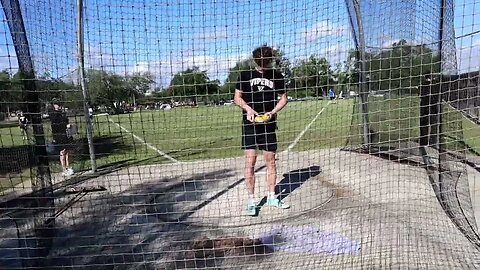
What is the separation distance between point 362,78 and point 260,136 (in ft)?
4.26

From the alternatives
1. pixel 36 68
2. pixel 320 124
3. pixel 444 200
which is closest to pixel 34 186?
pixel 36 68

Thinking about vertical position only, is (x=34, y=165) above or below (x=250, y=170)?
above

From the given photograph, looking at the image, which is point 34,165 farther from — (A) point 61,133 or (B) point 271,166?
(B) point 271,166

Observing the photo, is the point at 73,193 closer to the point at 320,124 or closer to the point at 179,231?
the point at 179,231

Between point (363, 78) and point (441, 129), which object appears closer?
point (441, 129)

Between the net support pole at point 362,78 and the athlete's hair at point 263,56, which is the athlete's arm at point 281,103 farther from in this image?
the net support pole at point 362,78

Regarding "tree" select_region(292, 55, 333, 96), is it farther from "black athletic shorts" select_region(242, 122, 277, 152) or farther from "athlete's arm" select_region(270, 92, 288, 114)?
"black athletic shorts" select_region(242, 122, 277, 152)

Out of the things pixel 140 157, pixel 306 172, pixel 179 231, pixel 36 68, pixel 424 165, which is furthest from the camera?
pixel 140 157

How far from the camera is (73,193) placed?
5.97 meters

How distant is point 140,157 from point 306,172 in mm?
4010

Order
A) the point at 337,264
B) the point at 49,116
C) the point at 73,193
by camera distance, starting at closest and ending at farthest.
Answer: the point at 337,264
the point at 49,116
the point at 73,193

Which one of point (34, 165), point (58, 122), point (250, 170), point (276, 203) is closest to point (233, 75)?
point (250, 170)

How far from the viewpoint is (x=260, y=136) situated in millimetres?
5266

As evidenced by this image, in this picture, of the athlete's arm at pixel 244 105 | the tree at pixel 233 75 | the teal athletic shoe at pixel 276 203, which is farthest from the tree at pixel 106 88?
the teal athletic shoe at pixel 276 203
